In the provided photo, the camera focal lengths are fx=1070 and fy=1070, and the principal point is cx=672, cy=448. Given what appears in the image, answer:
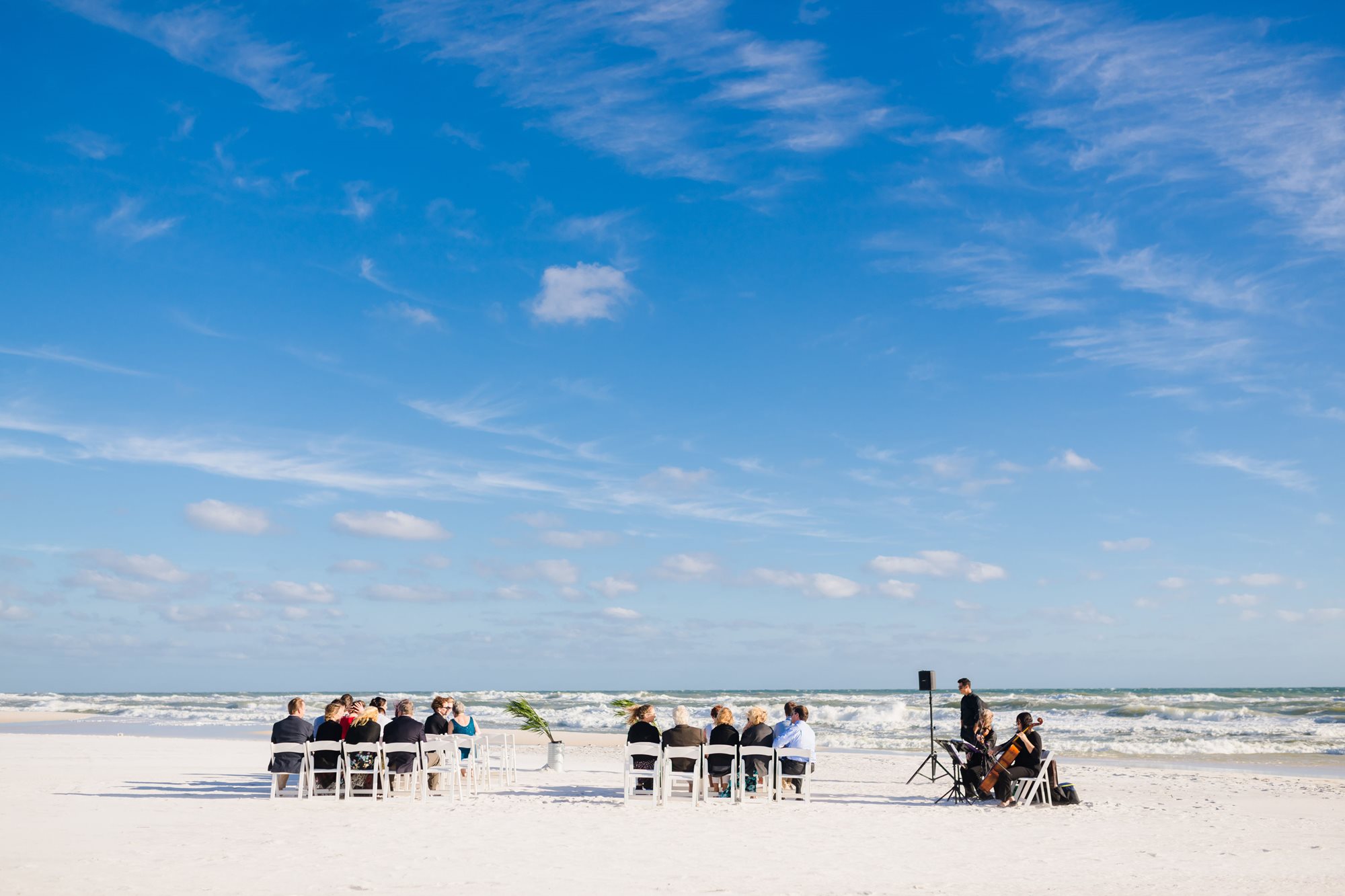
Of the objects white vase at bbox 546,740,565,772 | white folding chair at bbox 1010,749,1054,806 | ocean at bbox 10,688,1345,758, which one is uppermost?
white folding chair at bbox 1010,749,1054,806

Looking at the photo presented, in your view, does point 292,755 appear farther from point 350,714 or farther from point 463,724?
point 463,724

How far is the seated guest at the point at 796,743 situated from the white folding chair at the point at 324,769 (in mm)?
4889

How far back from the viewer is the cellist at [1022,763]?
11914mm

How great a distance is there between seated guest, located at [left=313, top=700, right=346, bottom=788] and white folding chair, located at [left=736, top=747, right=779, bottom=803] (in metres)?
4.56

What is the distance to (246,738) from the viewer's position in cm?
2581

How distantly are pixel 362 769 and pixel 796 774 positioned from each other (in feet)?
16.1

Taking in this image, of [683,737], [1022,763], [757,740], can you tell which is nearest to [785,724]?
[757,740]

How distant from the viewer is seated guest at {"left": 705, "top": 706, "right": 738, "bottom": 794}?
12227 millimetres

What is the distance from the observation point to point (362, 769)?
1193 centimetres

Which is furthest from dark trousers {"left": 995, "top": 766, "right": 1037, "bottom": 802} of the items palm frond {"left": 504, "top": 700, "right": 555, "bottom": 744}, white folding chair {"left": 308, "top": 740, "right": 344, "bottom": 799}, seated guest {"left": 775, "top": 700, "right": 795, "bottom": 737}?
white folding chair {"left": 308, "top": 740, "right": 344, "bottom": 799}

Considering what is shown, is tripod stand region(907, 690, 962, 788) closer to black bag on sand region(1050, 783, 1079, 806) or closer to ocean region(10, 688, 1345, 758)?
black bag on sand region(1050, 783, 1079, 806)

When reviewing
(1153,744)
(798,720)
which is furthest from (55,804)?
(1153,744)

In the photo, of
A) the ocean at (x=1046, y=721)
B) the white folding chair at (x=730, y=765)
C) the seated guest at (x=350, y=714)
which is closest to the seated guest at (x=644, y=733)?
the white folding chair at (x=730, y=765)

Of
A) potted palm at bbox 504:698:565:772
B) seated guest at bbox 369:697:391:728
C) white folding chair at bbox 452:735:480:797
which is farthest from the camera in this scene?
potted palm at bbox 504:698:565:772
